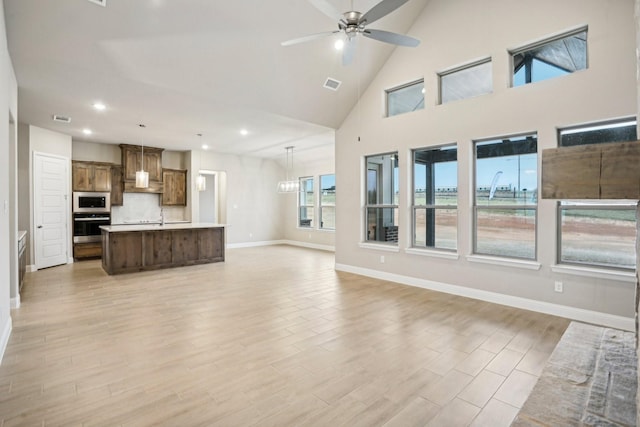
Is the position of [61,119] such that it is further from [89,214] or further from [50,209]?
[89,214]

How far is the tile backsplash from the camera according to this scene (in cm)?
→ 863

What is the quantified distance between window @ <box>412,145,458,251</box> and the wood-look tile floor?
0.91 meters

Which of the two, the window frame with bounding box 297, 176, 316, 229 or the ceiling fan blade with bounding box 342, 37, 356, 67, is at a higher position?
the ceiling fan blade with bounding box 342, 37, 356, 67

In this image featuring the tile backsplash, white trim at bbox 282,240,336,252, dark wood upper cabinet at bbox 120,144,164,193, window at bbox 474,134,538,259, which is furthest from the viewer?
white trim at bbox 282,240,336,252

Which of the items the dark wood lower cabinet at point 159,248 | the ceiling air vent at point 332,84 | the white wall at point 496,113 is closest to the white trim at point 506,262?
the white wall at point 496,113

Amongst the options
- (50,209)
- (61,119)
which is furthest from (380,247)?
(50,209)

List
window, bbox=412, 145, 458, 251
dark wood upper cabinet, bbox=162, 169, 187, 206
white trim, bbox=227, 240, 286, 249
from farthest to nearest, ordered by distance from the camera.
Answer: white trim, bbox=227, 240, 286, 249, dark wood upper cabinet, bbox=162, 169, 187, 206, window, bbox=412, 145, 458, 251

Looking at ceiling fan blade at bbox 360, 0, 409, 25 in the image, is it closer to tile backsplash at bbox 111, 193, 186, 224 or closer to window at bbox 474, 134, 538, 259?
window at bbox 474, 134, 538, 259

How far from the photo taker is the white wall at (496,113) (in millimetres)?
3547

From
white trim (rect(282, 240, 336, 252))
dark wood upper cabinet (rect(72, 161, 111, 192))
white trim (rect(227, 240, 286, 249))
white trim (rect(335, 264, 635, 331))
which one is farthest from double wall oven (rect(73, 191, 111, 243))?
white trim (rect(335, 264, 635, 331))

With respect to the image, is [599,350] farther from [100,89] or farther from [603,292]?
[100,89]

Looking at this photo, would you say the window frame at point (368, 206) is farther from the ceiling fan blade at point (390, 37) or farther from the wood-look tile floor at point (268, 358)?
the ceiling fan blade at point (390, 37)

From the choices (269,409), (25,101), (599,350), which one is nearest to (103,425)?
(269,409)

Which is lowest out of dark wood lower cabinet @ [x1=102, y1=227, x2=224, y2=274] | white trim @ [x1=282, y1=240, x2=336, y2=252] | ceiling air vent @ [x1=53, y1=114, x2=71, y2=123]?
white trim @ [x1=282, y1=240, x2=336, y2=252]
